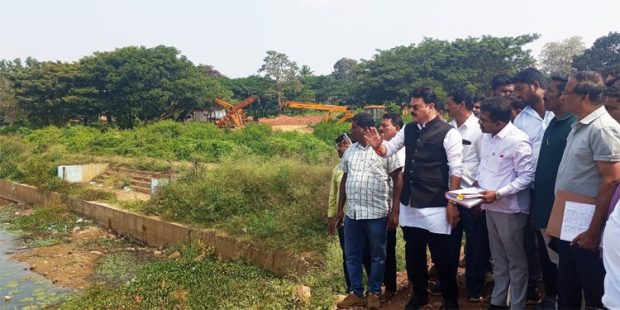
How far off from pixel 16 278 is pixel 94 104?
24.6 metres

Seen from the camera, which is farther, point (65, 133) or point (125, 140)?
point (65, 133)

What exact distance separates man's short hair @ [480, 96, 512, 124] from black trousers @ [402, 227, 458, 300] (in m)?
0.91

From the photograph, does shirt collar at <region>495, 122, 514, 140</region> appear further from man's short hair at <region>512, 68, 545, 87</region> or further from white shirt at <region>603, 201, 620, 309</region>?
white shirt at <region>603, 201, 620, 309</region>

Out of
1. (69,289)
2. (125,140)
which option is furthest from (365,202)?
(125,140)

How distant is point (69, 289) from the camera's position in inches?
308

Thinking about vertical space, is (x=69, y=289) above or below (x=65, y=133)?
below

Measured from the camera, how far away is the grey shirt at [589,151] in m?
2.38

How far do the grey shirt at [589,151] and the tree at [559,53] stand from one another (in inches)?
1601

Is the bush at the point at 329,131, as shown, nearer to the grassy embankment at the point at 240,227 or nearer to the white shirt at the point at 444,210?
the grassy embankment at the point at 240,227

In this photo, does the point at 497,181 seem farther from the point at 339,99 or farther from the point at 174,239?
the point at 339,99

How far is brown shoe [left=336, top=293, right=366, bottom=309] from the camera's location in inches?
158

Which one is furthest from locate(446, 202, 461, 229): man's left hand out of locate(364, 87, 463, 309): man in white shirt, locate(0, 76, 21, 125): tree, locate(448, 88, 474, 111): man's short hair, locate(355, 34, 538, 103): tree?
locate(0, 76, 21, 125): tree

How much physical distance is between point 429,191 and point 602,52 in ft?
103

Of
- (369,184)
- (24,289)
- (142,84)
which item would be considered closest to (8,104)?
(142,84)
